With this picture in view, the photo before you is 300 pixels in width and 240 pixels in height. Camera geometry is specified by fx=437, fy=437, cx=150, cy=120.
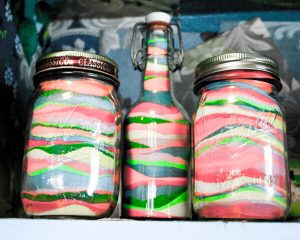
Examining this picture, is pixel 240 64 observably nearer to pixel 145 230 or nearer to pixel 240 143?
pixel 240 143

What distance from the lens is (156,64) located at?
2.24ft

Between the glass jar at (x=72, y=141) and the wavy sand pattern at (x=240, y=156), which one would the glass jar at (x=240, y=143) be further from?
the glass jar at (x=72, y=141)

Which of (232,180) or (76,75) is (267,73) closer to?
(232,180)

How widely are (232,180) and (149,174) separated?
5.1 inches

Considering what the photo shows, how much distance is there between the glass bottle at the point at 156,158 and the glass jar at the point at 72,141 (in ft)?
0.10

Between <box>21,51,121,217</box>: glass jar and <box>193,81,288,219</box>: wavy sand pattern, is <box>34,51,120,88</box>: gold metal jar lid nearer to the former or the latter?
<box>21,51,121,217</box>: glass jar

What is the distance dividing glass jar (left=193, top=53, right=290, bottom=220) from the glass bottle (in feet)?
0.15

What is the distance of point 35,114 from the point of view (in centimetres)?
59

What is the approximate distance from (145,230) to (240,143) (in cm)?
16

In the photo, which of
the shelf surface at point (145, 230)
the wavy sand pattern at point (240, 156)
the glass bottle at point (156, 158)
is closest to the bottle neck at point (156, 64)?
the glass bottle at point (156, 158)

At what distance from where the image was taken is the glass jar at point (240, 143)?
53 cm

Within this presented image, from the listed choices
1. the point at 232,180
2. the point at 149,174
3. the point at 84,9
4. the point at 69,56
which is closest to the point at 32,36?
the point at 84,9

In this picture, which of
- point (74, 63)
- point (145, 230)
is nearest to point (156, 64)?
point (74, 63)

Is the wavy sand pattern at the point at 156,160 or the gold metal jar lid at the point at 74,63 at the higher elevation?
the gold metal jar lid at the point at 74,63
